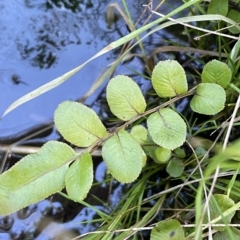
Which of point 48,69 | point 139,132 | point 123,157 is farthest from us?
point 48,69

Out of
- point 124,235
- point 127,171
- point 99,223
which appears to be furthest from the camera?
point 99,223

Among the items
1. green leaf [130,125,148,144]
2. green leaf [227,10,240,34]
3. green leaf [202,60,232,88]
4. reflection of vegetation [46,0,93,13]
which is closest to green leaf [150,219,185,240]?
green leaf [130,125,148,144]

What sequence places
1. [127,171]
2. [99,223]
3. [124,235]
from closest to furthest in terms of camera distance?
[127,171], [124,235], [99,223]

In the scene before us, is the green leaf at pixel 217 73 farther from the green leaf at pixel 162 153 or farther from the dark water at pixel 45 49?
the dark water at pixel 45 49

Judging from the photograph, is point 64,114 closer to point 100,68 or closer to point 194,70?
point 100,68

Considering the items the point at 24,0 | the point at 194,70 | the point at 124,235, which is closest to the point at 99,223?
the point at 124,235

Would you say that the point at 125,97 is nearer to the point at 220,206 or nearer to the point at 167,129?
the point at 167,129

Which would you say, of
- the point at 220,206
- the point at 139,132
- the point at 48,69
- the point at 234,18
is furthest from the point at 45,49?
the point at 220,206
